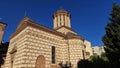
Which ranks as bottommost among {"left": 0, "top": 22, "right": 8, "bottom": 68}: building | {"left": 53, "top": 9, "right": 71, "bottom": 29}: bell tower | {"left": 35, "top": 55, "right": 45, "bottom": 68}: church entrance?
{"left": 35, "top": 55, "right": 45, "bottom": 68}: church entrance

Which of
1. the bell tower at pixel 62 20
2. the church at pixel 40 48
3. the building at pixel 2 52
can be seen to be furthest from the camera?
the bell tower at pixel 62 20

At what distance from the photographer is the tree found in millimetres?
15039

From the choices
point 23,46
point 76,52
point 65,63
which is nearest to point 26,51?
point 23,46

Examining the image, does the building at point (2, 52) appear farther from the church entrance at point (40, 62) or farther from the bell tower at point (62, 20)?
the bell tower at point (62, 20)

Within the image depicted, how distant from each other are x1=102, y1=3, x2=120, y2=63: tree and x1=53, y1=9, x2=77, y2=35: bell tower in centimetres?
836

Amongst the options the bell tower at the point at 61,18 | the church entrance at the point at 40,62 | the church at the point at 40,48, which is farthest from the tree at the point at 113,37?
the bell tower at the point at 61,18

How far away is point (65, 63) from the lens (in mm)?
18500

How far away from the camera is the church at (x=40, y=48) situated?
14.9 meters

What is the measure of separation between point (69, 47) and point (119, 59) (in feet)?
23.1

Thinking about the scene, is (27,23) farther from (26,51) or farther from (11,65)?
(11,65)

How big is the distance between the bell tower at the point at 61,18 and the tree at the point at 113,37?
9003mm

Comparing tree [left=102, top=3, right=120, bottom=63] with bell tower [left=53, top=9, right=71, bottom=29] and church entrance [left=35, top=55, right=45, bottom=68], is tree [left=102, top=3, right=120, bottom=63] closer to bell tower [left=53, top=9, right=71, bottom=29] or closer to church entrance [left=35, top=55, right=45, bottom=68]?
church entrance [left=35, top=55, right=45, bottom=68]

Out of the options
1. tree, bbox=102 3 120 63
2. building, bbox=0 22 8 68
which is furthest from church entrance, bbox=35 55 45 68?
building, bbox=0 22 8 68

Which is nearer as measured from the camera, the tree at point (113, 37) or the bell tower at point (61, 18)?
the tree at point (113, 37)
